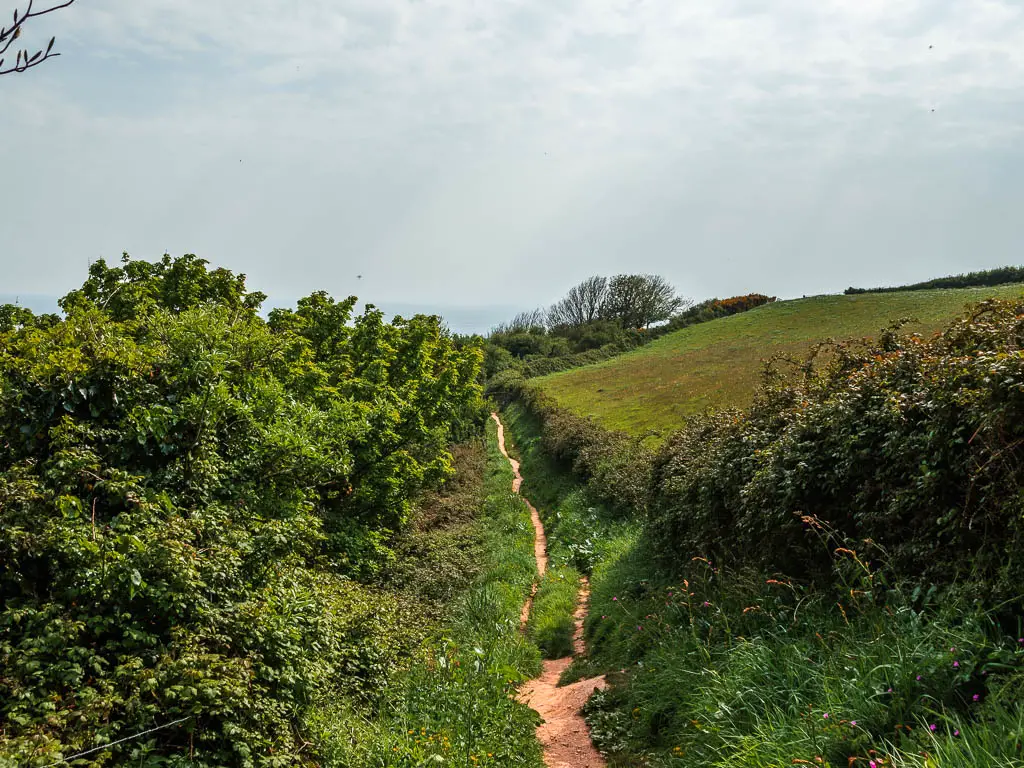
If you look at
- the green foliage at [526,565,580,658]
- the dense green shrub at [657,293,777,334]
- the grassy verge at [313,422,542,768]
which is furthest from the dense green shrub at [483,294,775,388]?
the grassy verge at [313,422,542,768]

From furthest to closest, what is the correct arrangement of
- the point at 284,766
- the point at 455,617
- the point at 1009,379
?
the point at 455,617 → the point at 284,766 → the point at 1009,379

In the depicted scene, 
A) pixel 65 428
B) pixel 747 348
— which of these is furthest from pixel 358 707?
pixel 747 348

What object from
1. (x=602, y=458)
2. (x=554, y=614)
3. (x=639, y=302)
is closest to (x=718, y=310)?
(x=639, y=302)

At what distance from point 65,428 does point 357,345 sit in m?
14.6

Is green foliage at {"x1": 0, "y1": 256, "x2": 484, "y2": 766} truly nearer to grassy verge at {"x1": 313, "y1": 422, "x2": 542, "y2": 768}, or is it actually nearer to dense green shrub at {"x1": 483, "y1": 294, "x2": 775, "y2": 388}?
grassy verge at {"x1": 313, "y1": 422, "x2": 542, "y2": 768}

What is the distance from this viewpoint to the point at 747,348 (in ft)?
151

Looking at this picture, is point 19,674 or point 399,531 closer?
point 19,674

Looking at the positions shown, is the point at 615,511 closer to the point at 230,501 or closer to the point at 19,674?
the point at 230,501

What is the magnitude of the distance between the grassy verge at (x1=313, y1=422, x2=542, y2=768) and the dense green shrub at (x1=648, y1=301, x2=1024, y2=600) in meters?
3.60

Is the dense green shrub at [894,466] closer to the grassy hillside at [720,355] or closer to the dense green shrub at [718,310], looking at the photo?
the grassy hillside at [720,355]

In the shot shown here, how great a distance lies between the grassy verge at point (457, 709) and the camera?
6.50 meters

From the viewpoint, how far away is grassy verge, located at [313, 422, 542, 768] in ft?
21.3

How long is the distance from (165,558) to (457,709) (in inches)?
157

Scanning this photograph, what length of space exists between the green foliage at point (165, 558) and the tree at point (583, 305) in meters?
87.7
